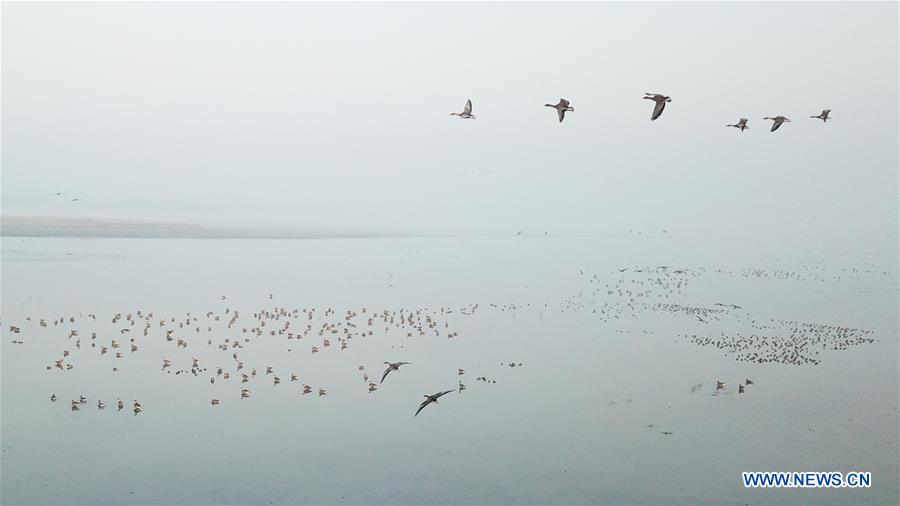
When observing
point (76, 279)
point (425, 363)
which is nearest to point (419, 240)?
point (76, 279)

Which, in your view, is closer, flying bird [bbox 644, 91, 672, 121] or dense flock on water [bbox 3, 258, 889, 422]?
flying bird [bbox 644, 91, 672, 121]

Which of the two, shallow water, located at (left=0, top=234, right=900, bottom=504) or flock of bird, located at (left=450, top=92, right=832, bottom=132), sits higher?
flock of bird, located at (left=450, top=92, right=832, bottom=132)

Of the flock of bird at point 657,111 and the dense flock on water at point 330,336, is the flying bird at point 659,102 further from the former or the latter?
the dense flock on water at point 330,336

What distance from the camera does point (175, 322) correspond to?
1610 inches

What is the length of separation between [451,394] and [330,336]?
10.5m

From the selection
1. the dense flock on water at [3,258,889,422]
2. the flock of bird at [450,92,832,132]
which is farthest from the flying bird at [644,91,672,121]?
the dense flock on water at [3,258,889,422]

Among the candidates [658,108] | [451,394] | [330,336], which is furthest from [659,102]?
[330,336]

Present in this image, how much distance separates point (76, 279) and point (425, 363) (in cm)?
3177

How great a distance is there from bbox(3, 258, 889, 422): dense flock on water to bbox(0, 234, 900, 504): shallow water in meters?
0.23

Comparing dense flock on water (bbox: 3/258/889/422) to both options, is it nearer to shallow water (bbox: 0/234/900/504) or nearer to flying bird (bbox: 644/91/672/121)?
shallow water (bbox: 0/234/900/504)

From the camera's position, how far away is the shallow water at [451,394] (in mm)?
22719

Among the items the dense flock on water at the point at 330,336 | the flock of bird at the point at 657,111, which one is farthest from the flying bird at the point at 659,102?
the dense flock on water at the point at 330,336

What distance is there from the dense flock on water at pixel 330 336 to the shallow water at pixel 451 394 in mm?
228

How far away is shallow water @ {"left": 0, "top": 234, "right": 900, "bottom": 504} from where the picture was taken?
74.5 feet
